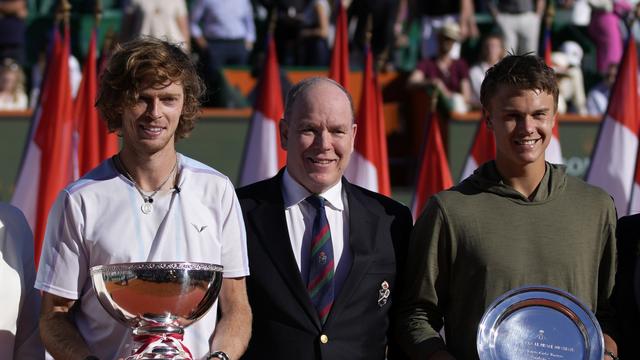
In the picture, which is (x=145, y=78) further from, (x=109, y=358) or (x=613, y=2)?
(x=613, y=2)

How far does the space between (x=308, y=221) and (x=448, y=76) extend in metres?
7.91

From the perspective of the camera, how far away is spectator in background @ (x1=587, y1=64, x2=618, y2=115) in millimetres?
12914

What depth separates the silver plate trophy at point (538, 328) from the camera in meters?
3.98

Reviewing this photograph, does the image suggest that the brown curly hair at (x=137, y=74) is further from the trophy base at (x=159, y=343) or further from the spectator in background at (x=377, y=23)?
the spectator in background at (x=377, y=23)

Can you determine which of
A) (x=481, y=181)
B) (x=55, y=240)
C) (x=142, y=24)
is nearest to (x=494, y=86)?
(x=481, y=181)

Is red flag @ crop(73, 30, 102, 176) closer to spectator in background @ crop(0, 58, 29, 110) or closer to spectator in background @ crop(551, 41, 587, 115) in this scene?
spectator in background @ crop(0, 58, 29, 110)

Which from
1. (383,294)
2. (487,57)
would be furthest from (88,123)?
(383,294)

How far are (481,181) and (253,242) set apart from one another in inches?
31.2

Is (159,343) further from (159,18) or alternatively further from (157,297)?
(159,18)

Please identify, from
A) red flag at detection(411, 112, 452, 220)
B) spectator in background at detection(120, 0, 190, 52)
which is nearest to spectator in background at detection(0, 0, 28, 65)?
spectator in background at detection(120, 0, 190, 52)

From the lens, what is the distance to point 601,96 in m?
13.0

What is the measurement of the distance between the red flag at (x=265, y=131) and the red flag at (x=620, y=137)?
7.91 ft

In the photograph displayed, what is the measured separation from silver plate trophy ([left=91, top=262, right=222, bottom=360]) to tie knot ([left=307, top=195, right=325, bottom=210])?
0.89m

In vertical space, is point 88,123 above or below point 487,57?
below
